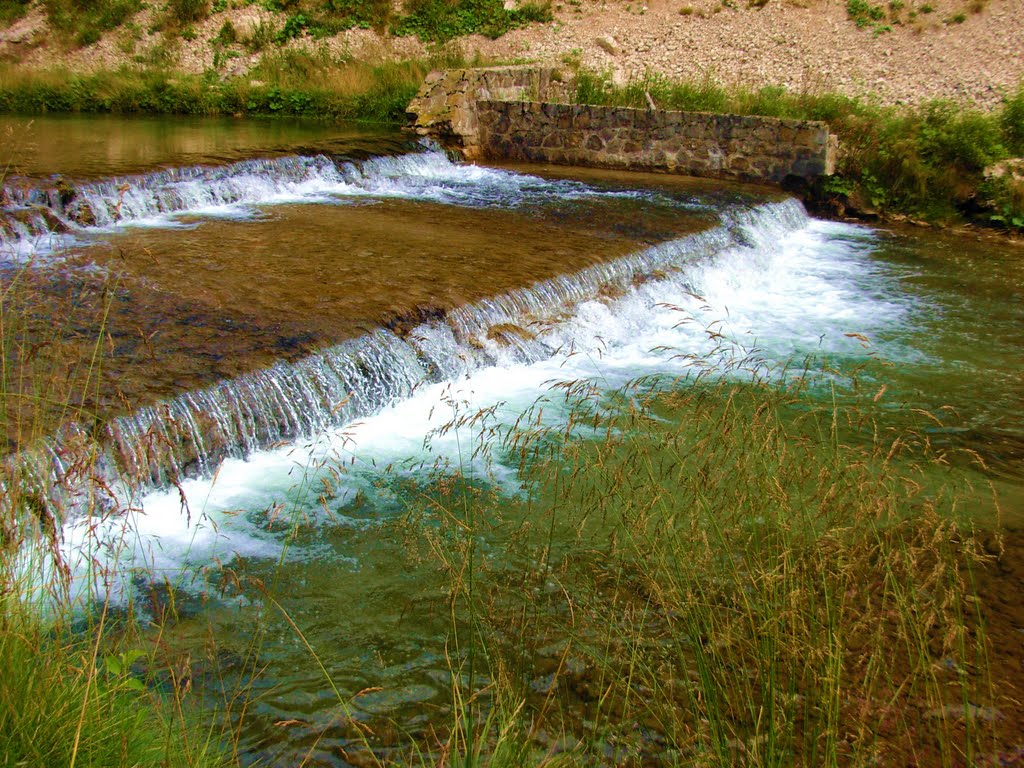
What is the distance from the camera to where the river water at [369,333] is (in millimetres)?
3287

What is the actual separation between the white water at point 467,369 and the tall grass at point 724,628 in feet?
1.79

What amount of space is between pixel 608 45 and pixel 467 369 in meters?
13.9

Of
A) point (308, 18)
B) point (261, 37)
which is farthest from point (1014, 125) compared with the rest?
point (261, 37)

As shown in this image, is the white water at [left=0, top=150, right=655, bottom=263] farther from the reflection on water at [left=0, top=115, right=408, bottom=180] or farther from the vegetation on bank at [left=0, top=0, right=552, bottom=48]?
the vegetation on bank at [left=0, top=0, right=552, bottom=48]

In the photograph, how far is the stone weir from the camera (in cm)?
1133

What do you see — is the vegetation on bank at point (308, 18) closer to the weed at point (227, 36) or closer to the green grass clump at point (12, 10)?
the weed at point (227, 36)

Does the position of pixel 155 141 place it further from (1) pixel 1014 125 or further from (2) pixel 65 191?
(1) pixel 1014 125

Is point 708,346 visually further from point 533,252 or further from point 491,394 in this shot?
point 491,394

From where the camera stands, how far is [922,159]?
36.2 feet

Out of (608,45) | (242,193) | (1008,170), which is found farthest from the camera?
(608,45)

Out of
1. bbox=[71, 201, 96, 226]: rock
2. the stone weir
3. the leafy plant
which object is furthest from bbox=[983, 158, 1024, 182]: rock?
the leafy plant

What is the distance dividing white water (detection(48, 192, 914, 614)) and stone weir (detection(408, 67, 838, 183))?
1797 mm

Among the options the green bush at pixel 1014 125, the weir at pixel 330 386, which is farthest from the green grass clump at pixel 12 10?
the green bush at pixel 1014 125

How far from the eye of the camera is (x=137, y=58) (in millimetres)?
18719
